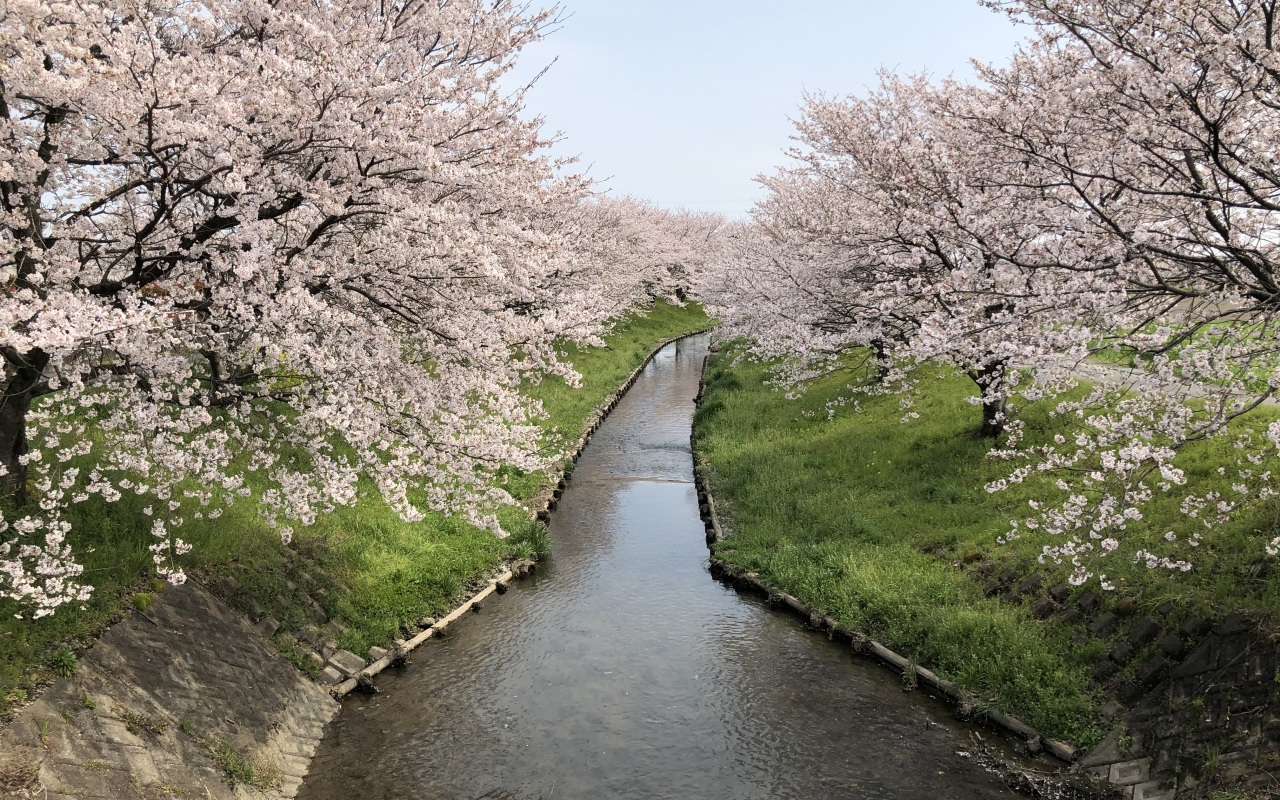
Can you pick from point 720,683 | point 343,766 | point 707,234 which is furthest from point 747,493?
point 707,234

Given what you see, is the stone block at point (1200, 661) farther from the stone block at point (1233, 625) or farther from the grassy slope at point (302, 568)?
the grassy slope at point (302, 568)

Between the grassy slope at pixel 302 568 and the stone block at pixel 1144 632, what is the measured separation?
1139 centimetres

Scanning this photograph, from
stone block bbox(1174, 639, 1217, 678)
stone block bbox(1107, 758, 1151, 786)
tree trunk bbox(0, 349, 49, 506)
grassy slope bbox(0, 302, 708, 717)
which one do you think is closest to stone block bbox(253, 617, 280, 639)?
grassy slope bbox(0, 302, 708, 717)

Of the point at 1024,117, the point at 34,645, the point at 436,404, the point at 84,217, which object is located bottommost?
the point at 34,645

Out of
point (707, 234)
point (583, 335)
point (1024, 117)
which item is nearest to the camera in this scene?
point (1024, 117)

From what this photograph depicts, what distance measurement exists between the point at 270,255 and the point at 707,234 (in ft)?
309

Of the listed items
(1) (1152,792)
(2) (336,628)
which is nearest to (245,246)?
(2) (336,628)

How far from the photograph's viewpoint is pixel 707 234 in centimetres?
10056

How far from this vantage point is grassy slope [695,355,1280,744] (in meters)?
10.6

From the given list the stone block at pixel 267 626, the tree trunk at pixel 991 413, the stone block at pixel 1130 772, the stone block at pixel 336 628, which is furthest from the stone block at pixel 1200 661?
the stone block at pixel 267 626

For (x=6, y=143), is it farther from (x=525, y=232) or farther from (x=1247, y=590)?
(x=1247, y=590)

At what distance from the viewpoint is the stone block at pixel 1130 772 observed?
9148 millimetres

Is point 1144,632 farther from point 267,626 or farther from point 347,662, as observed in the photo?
point 267,626

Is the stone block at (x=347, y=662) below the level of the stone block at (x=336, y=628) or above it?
below
